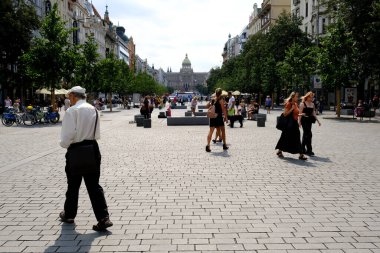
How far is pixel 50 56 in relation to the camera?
2878 centimetres

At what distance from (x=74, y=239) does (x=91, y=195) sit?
65 cm

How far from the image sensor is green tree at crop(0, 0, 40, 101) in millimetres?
37906

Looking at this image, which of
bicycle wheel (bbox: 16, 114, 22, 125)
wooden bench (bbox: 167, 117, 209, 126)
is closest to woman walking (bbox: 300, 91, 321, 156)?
wooden bench (bbox: 167, 117, 209, 126)

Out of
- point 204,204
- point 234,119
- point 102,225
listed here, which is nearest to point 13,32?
point 234,119

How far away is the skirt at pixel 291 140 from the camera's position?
35.9ft

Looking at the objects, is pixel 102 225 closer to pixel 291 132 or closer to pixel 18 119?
pixel 291 132

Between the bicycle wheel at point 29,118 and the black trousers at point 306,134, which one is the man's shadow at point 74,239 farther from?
the bicycle wheel at point 29,118

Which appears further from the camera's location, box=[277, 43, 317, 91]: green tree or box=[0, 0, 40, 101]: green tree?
box=[277, 43, 317, 91]: green tree

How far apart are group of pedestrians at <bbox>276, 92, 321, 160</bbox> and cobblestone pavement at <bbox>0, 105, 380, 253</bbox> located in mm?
353

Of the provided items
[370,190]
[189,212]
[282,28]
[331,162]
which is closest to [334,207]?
[370,190]

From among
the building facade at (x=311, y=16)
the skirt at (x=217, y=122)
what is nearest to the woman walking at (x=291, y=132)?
the skirt at (x=217, y=122)

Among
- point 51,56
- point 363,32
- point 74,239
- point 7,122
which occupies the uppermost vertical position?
point 363,32

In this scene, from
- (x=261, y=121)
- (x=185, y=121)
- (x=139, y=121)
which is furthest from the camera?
(x=185, y=121)

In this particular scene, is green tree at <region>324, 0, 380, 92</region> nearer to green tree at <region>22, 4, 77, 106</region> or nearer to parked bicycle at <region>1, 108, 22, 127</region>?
green tree at <region>22, 4, 77, 106</region>
